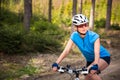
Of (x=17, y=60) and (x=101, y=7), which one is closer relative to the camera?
(x=17, y=60)

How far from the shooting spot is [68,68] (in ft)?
16.2

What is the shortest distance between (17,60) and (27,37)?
1773 mm

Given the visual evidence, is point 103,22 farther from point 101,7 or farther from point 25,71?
point 25,71

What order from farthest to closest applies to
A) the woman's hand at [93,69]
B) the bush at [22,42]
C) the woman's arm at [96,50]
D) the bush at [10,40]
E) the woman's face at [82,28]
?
1. the bush at [22,42]
2. the bush at [10,40]
3. the woman's face at [82,28]
4. the woman's arm at [96,50]
5. the woman's hand at [93,69]

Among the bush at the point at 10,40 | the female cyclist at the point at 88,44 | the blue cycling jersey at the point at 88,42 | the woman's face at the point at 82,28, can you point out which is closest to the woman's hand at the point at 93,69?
the female cyclist at the point at 88,44

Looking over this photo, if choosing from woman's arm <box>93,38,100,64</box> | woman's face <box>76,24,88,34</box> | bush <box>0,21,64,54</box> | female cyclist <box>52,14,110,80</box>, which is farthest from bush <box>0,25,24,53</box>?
woman's arm <box>93,38,100,64</box>

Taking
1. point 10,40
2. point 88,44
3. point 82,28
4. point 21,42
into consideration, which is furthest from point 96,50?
point 21,42

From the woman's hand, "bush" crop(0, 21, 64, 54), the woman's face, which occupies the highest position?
the woman's face

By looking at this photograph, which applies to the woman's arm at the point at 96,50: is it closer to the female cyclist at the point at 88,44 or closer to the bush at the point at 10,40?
the female cyclist at the point at 88,44

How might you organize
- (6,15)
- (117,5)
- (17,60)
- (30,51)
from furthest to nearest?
1. (117,5)
2. (6,15)
3. (30,51)
4. (17,60)

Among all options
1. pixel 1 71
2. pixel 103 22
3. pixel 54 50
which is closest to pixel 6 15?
pixel 103 22

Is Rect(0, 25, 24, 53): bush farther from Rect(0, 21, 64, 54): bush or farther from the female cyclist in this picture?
the female cyclist

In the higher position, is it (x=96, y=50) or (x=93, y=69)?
(x=96, y=50)

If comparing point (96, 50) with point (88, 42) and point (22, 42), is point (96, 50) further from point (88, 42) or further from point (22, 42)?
point (22, 42)
